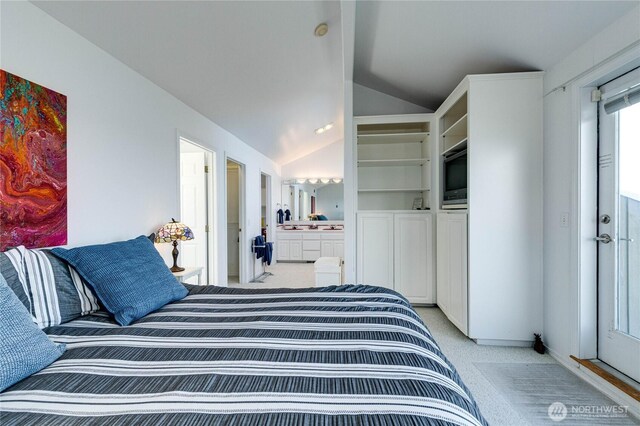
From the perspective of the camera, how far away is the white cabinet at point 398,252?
328 centimetres

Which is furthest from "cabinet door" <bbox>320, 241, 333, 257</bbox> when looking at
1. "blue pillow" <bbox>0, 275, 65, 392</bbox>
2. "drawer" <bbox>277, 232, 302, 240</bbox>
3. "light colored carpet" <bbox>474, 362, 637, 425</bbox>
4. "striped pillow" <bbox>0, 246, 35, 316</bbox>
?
"blue pillow" <bbox>0, 275, 65, 392</bbox>

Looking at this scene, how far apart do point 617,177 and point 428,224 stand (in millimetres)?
1622

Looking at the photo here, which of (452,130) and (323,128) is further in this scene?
(323,128)

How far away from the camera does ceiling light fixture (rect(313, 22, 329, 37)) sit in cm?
238

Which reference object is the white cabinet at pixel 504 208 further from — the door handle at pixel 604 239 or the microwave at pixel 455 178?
the door handle at pixel 604 239

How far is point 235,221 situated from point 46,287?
11.3ft

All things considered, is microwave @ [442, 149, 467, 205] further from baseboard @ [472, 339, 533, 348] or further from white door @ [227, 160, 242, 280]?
white door @ [227, 160, 242, 280]

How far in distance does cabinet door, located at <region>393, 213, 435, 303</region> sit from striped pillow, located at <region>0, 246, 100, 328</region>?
A: 2801 mm

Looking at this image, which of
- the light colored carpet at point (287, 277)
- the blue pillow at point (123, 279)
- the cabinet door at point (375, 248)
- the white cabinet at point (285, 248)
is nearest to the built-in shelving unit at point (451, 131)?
the cabinet door at point (375, 248)

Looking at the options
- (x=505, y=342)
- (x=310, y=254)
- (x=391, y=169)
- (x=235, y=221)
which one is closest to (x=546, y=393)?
(x=505, y=342)

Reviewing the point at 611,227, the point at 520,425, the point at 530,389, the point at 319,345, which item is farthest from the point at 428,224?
the point at 319,345

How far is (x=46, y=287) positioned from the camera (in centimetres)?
123

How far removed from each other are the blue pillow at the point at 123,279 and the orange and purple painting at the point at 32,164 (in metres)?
0.27

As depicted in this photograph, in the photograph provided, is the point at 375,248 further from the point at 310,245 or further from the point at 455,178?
the point at 310,245
